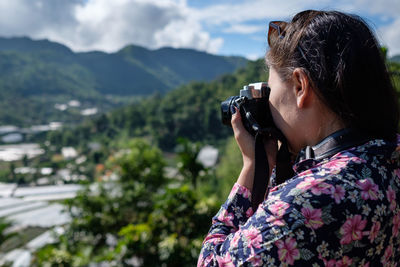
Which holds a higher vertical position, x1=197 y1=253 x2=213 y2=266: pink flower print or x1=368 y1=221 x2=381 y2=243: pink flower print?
x1=368 y1=221 x2=381 y2=243: pink flower print

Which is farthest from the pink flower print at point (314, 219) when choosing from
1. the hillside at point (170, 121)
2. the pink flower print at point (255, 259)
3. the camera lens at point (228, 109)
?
the hillside at point (170, 121)

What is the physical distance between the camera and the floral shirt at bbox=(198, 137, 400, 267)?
521mm

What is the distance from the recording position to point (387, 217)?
57 centimetres

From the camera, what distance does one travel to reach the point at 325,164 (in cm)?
58

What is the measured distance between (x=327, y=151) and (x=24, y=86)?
10803cm

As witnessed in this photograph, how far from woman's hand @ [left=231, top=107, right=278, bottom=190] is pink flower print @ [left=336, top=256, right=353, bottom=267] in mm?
247

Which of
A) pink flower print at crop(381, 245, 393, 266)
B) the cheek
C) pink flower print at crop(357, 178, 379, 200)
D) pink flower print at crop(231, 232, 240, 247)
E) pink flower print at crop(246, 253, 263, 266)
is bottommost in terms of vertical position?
pink flower print at crop(381, 245, 393, 266)

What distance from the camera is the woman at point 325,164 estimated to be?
0.52 m

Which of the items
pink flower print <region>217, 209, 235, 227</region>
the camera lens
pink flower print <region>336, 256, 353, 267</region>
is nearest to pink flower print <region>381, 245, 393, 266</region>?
pink flower print <region>336, 256, 353, 267</region>

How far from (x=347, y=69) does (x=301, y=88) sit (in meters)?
0.10

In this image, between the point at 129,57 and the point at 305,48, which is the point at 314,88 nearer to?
the point at 305,48

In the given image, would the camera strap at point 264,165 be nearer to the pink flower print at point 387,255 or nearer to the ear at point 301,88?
the ear at point 301,88

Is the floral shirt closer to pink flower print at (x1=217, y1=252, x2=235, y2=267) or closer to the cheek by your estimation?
pink flower print at (x1=217, y1=252, x2=235, y2=267)

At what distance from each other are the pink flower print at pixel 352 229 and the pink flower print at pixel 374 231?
3 centimetres
